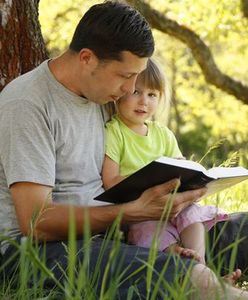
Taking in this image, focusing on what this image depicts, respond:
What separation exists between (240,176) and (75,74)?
2.58 feet

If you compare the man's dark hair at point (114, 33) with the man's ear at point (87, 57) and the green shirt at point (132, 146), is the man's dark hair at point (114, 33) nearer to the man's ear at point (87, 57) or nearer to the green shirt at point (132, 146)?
the man's ear at point (87, 57)

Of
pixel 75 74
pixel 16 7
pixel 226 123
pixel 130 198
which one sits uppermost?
pixel 16 7

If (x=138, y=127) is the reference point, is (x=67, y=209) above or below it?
below

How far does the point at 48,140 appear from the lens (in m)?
3.18

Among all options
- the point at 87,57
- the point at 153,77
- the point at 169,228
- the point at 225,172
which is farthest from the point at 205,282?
the point at 153,77

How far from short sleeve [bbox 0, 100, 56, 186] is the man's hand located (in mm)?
337

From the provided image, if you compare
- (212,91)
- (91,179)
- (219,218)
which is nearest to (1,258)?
(91,179)

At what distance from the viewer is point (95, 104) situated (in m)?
3.51

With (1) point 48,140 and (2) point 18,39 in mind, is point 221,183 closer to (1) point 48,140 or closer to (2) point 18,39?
(1) point 48,140

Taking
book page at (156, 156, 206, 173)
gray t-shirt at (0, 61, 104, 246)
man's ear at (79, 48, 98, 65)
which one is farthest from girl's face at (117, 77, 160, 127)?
book page at (156, 156, 206, 173)

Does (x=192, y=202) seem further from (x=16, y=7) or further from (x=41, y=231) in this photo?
(x=16, y=7)

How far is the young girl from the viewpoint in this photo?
133 inches

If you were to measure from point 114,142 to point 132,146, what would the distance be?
106mm

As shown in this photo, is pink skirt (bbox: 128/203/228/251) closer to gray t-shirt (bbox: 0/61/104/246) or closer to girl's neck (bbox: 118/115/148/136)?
gray t-shirt (bbox: 0/61/104/246)
